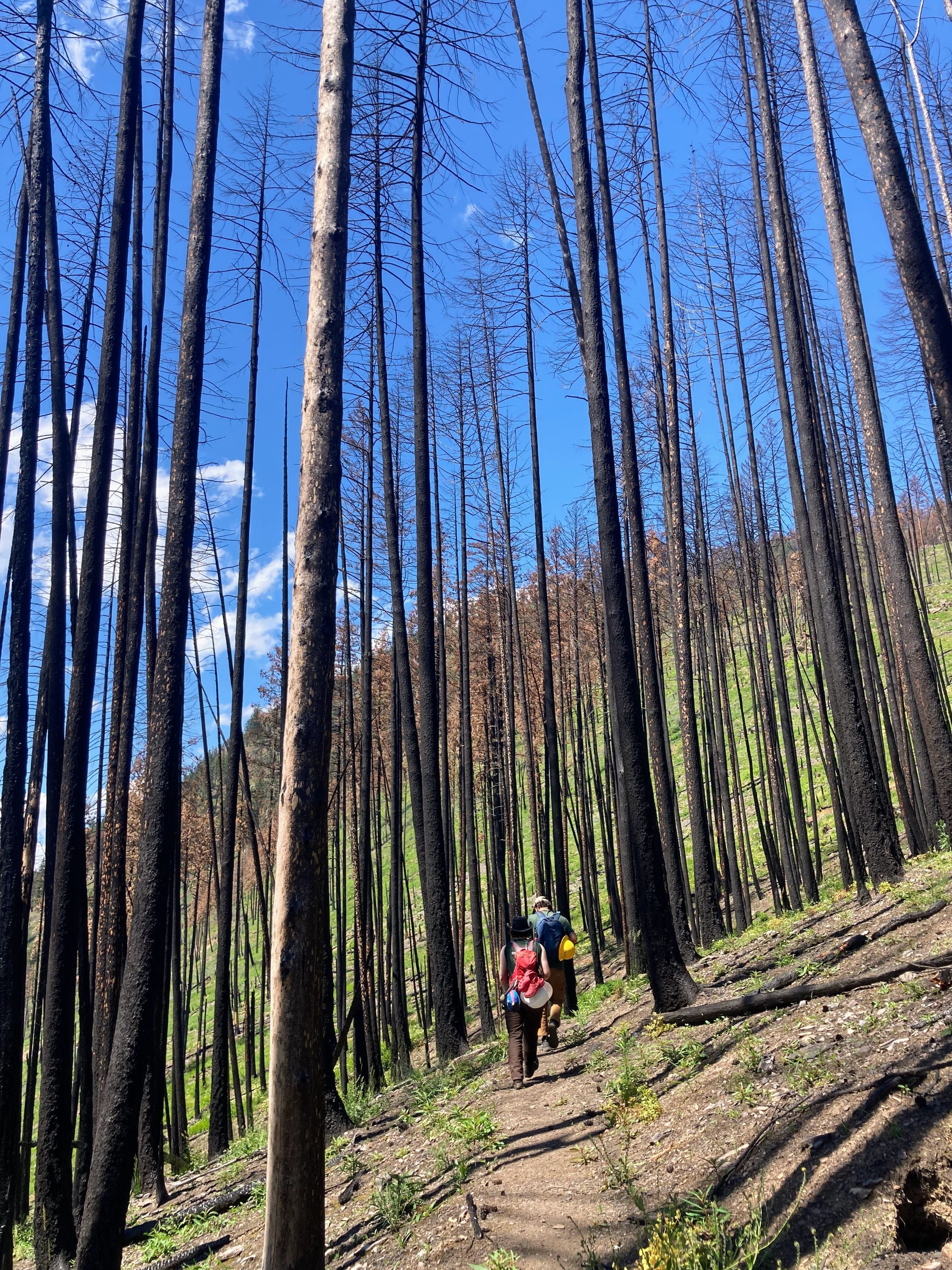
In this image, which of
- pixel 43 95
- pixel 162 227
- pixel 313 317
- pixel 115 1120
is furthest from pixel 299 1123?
pixel 43 95

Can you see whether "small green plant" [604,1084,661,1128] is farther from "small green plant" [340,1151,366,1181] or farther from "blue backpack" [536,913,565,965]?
"small green plant" [340,1151,366,1181]

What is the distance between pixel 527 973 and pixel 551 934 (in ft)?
1.94

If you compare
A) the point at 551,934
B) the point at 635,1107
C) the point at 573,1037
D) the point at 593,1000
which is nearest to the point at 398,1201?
the point at 635,1107

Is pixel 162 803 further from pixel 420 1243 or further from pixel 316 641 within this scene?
pixel 420 1243

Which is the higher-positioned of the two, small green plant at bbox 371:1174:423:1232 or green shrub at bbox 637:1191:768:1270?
green shrub at bbox 637:1191:768:1270

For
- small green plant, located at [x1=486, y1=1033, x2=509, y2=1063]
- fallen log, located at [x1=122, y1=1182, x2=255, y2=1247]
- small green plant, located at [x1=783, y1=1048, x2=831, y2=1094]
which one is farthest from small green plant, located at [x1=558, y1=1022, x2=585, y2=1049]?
small green plant, located at [x1=783, y1=1048, x2=831, y2=1094]

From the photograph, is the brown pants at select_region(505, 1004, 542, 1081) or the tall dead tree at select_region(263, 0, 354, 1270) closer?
the tall dead tree at select_region(263, 0, 354, 1270)

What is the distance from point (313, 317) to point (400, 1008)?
37.9 feet

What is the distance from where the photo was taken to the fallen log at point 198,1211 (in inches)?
293

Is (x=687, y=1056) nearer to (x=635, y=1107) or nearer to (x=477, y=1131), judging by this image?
(x=635, y=1107)

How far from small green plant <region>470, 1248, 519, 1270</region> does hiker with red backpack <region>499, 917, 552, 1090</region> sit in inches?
109

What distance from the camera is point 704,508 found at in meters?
15.6

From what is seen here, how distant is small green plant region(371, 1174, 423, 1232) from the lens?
4699 millimetres

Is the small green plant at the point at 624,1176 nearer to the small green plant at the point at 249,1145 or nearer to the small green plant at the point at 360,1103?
the small green plant at the point at 360,1103
